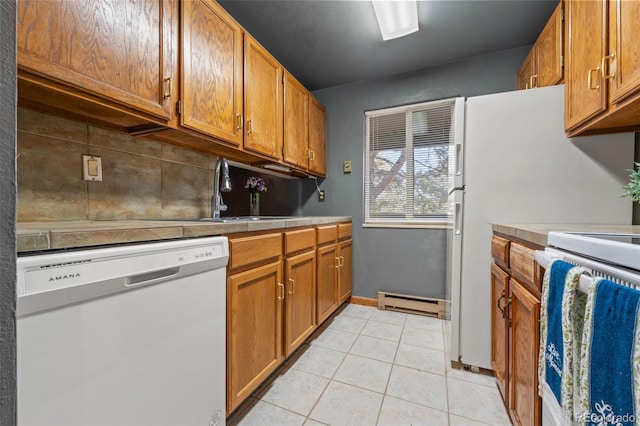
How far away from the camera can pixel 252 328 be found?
1.28 meters

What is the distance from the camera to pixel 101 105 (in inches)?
40.0

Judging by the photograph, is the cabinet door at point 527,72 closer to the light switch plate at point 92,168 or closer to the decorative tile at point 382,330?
the decorative tile at point 382,330

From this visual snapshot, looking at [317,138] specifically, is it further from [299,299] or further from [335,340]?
[335,340]

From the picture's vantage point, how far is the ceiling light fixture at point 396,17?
1690 millimetres

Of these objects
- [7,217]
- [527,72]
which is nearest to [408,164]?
[527,72]

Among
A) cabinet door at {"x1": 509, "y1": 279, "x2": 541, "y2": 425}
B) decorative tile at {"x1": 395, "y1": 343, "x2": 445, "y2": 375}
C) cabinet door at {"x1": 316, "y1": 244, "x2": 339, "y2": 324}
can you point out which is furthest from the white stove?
cabinet door at {"x1": 316, "y1": 244, "x2": 339, "y2": 324}

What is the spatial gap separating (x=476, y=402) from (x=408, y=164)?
1.95 metres

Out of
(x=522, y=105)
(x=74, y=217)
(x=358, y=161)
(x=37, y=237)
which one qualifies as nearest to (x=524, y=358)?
(x=522, y=105)

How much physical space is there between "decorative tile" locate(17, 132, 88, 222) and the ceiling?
135 centimetres

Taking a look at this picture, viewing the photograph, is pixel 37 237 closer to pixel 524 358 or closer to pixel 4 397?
pixel 4 397

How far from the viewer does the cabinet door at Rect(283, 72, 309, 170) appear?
214 centimetres

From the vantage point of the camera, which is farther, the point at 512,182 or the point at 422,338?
the point at 422,338

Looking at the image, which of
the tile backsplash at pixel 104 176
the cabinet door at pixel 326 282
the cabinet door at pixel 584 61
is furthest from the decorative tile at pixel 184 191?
the cabinet door at pixel 584 61

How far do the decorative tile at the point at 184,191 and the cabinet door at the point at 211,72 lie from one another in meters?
0.38
